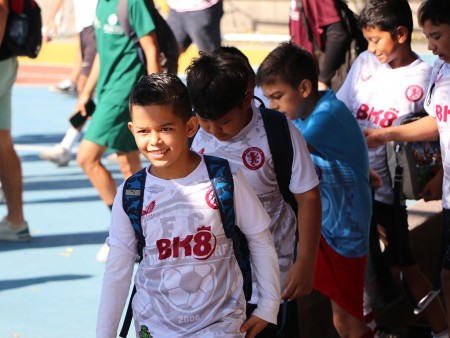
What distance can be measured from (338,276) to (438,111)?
2.81 ft

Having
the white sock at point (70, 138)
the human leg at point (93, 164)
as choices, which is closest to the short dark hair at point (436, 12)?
the human leg at point (93, 164)

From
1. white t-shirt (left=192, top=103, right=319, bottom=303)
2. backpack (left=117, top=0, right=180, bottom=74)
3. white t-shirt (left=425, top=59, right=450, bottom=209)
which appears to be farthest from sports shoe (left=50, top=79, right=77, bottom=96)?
white t-shirt (left=192, top=103, right=319, bottom=303)

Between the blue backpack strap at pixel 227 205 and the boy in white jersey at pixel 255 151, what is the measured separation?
328 millimetres

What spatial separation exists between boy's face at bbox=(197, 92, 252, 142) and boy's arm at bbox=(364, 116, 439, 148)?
106 cm

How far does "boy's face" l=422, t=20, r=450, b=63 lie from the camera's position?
4.32 meters

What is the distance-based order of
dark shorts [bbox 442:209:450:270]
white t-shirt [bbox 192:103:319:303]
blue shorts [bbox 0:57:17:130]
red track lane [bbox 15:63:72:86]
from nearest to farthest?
white t-shirt [bbox 192:103:319:303] → dark shorts [bbox 442:209:450:270] → blue shorts [bbox 0:57:17:130] → red track lane [bbox 15:63:72:86]

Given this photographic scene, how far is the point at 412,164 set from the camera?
4.85 meters

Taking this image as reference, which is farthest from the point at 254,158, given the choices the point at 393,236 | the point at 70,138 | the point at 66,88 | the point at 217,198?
the point at 66,88

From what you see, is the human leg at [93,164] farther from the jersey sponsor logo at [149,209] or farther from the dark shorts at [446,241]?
the jersey sponsor logo at [149,209]

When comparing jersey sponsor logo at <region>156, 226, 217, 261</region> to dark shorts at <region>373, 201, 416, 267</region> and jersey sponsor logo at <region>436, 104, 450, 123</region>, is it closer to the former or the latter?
jersey sponsor logo at <region>436, 104, 450, 123</region>

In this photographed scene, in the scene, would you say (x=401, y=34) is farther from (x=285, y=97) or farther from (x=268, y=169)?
(x=268, y=169)

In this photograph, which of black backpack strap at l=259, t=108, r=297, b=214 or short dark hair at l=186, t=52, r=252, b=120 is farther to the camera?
black backpack strap at l=259, t=108, r=297, b=214

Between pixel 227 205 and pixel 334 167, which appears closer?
pixel 227 205

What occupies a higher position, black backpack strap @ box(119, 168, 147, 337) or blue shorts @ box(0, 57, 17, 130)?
black backpack strap @ box(119, 168, 147, 337)
